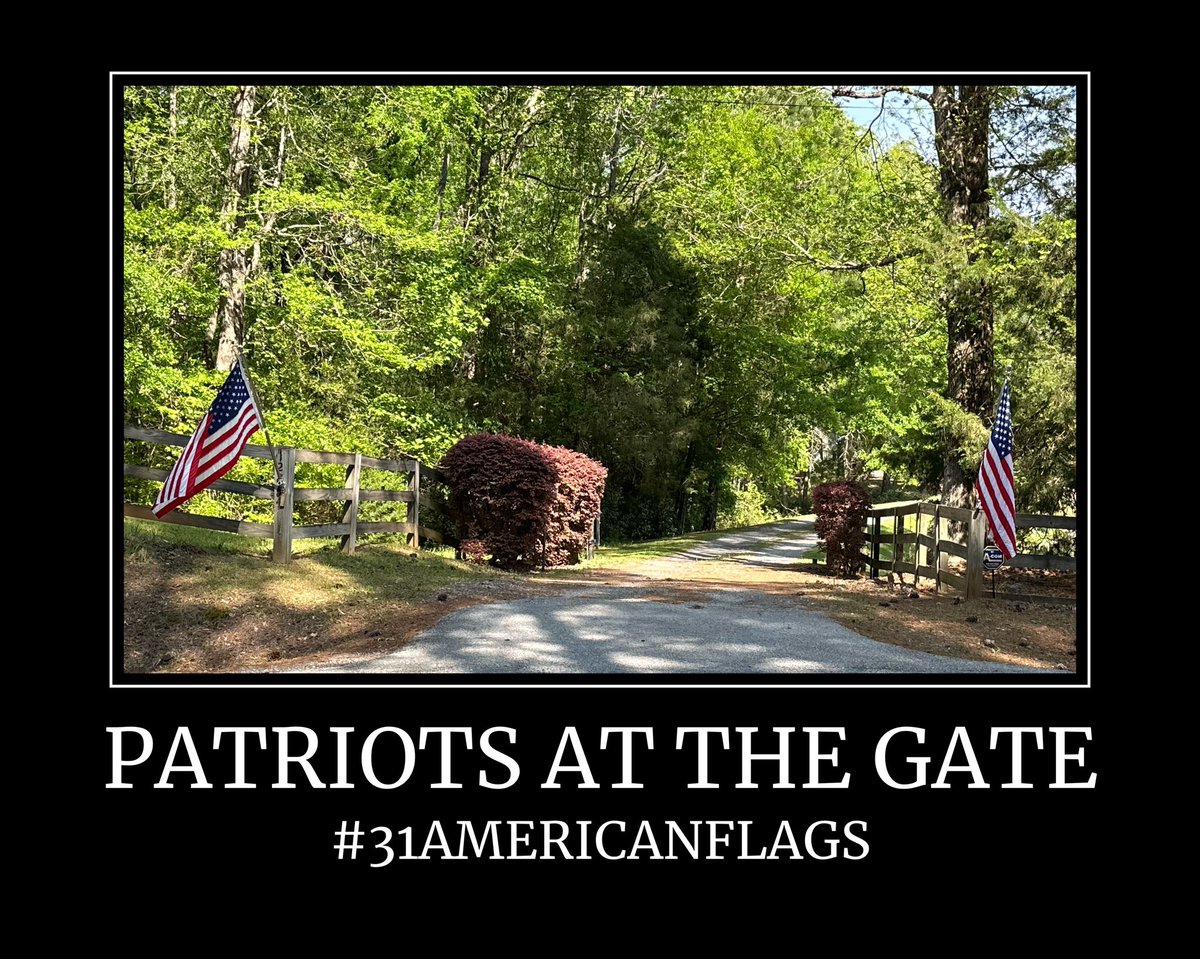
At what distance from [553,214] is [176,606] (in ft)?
69.8

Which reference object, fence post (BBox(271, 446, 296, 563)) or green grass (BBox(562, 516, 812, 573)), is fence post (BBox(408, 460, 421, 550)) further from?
Answer: fence post (BBox(271, 446, 296, 563))

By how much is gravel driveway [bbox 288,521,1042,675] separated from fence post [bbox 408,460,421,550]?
12.8 ft

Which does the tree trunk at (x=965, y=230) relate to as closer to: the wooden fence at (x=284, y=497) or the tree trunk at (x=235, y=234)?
the wooden fence at (x=284, y=497)

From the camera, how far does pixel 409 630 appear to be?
8.07 metres

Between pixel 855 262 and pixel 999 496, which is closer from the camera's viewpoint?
pixel 999 496

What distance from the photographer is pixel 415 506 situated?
14.2 metres

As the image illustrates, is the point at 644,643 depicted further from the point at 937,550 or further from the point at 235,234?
the point at 235,234

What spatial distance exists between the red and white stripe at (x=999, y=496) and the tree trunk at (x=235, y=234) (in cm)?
1010

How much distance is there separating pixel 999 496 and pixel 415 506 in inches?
295

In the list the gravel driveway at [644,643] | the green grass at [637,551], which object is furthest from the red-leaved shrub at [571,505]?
the gravel driveway at [644,643]

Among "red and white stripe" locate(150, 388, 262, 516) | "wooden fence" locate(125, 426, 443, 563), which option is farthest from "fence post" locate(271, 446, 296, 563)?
"red and white stripe" locate(150, 388, 262, 516)

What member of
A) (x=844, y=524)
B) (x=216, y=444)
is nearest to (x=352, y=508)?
(x=216, y=444)

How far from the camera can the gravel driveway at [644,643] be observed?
22.3 feet
